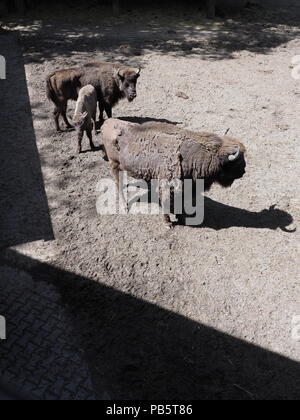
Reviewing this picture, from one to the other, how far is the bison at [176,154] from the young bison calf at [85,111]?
167 centimetres

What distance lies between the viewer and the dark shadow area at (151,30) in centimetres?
1316

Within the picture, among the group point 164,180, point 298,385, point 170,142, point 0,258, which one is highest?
point 170,142

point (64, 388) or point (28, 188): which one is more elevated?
point (28, 188)

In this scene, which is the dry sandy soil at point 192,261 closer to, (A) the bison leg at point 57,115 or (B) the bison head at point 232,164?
(A) the bison leg at point 57,115

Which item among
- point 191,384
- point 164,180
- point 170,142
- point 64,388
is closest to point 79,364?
point 64,388

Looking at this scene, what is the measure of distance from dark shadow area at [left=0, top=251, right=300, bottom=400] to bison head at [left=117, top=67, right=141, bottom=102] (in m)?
4.69

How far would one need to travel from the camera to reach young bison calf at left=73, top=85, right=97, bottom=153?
8.05 metres

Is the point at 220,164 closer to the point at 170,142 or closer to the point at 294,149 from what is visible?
the point at 170,142

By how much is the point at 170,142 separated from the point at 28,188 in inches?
118

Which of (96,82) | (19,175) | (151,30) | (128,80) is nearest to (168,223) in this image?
(19,175)

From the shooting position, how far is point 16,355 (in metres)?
4.98

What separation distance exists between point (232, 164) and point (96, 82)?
4.02m

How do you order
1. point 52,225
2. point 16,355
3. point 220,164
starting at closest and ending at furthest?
point 16,355, point 220,164, point 52,225

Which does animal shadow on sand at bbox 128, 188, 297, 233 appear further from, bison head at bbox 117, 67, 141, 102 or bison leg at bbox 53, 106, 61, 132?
bison leg at bbox 53, 106, 61, 132
